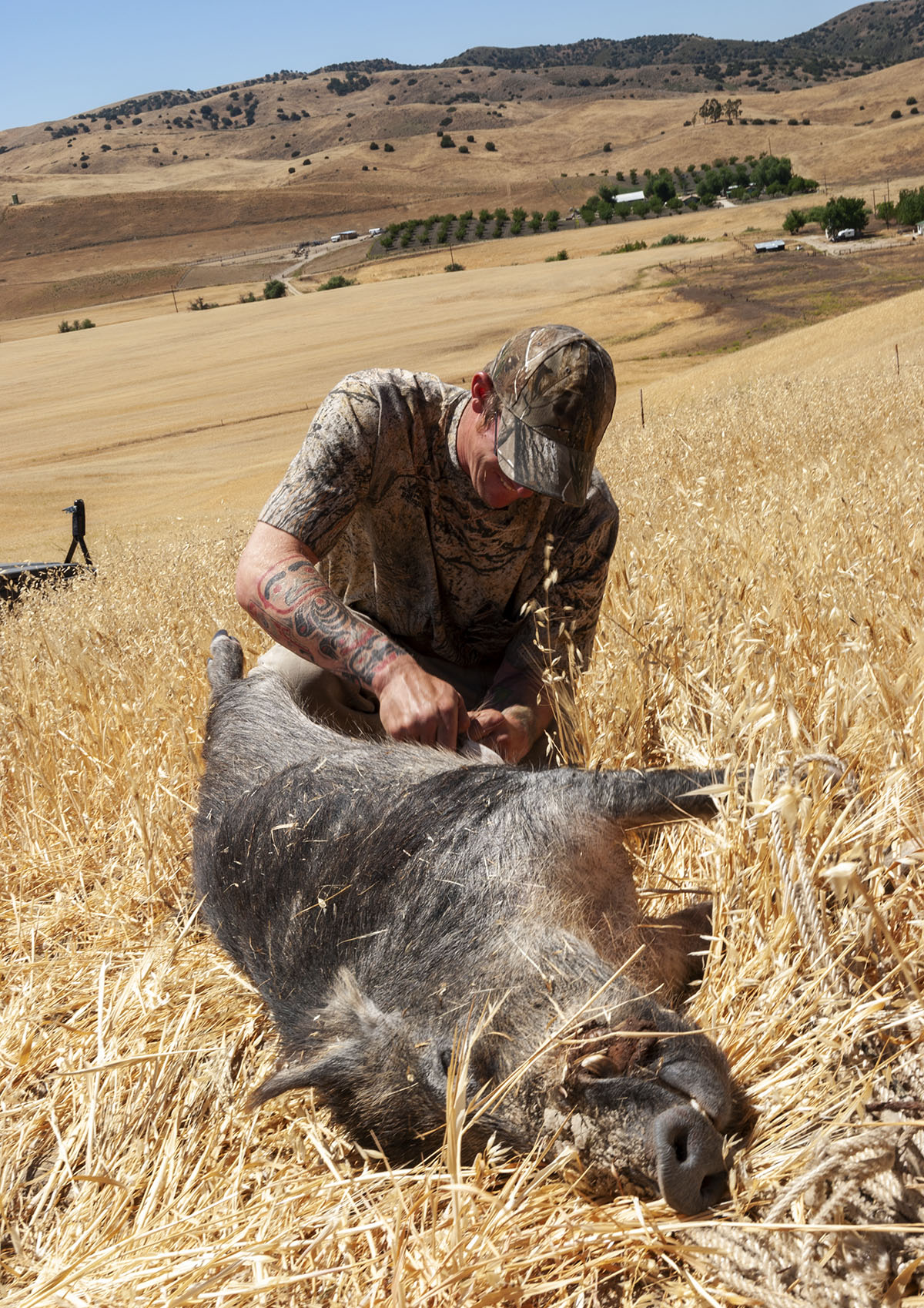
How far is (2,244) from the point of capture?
82.8 meters

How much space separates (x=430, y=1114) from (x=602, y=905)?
55 centimetres

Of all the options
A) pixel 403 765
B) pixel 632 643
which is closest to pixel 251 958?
pixel 403 765

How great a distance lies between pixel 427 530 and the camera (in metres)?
3.60

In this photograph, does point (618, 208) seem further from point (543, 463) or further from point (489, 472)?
point (543, 463)

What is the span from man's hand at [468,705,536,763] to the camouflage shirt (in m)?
0.28

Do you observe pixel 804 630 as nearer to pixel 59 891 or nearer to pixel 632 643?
pixel 632 643

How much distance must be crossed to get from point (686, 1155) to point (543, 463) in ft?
5.90

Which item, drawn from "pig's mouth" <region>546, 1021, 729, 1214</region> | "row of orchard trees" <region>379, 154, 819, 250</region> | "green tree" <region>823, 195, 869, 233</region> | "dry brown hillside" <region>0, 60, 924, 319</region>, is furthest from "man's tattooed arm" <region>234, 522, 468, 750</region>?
"row of orchard trees" <region>379, 154, 819, 250</region>

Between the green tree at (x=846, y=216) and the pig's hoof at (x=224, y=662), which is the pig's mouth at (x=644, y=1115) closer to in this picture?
the pig's hoof at (x=224, y=662)

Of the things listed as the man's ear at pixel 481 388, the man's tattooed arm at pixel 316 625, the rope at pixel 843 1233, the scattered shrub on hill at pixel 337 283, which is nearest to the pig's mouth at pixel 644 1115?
the rope at pixel 843 1233

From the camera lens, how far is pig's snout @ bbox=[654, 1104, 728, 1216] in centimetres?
158

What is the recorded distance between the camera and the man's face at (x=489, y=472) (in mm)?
3049

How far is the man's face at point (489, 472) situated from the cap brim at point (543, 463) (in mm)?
113

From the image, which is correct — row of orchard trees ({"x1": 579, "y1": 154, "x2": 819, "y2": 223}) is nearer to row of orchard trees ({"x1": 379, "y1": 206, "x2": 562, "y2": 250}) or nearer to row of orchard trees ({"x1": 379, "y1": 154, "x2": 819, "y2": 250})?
row of orchard trees ({"x1": 379, "y1": 154, "x2": 819, "y2": 250})
